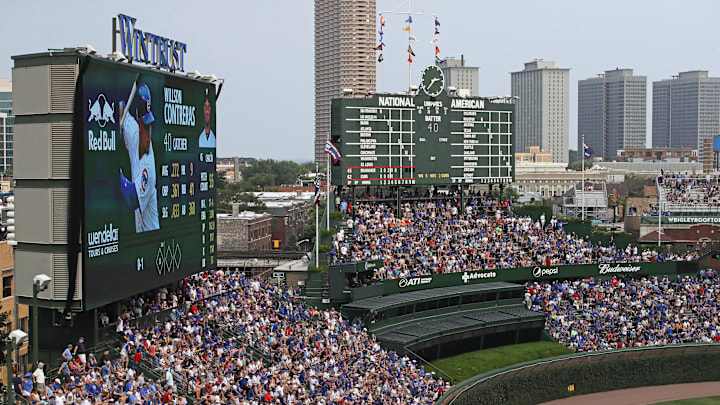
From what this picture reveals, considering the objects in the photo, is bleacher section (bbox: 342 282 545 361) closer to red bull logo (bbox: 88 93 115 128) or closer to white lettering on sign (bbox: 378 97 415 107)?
white lettering on sign (bbox: 378 97 415 107)

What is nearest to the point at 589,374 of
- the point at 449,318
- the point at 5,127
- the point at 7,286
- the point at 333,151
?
the point at 449,318

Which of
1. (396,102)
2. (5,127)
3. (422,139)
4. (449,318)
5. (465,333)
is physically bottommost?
(465,333)

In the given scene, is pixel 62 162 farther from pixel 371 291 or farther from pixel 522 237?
pixel 522 237

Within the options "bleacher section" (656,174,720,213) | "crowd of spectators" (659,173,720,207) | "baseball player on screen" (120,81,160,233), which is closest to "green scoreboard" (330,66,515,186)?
"bleacher section" (656,174,720,213)

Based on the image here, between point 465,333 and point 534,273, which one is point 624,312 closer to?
point 534,273

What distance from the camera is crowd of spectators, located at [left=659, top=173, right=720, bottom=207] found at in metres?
60.1

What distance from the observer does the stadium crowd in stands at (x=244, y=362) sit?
21.1 meters

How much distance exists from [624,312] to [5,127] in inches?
2868

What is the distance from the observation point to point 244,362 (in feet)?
85.9

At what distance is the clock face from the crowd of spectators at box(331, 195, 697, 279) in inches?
230

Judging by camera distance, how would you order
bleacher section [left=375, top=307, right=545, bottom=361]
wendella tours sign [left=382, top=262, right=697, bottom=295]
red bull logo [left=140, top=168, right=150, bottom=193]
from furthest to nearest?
1. wendella tours sign [left=382, top=262, right=697, bottom=295]
2. bleacher section [left=375, top=307, right=545, bottom=361]
3. red bull logo [left=140, top=168, right=150, bottom=193]

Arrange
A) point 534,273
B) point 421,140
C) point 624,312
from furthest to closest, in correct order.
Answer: point 624,312 < point 534,273 < point 421,140

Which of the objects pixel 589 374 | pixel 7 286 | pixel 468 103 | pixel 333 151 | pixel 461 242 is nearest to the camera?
pixel 7 286

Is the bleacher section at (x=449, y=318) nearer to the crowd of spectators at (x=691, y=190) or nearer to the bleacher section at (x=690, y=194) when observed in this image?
the bleacher section at (x=690, y=194)
